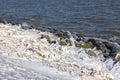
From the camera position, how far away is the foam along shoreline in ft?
28.4

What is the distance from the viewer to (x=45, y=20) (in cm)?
2002

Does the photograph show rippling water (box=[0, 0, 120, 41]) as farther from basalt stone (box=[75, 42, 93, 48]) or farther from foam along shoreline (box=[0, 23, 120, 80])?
foam along shoreline (box=[0, 23, 120, 80])

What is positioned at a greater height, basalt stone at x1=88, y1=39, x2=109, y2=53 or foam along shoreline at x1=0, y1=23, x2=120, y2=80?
basalt stone at x1=88, y1=39, x2=109, y2=53

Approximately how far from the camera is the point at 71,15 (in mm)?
21422

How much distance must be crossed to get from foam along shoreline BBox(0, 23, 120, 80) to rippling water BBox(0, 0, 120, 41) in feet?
11.4

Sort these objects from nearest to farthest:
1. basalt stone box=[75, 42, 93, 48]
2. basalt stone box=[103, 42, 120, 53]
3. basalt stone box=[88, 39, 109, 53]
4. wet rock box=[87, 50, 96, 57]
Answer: wet rock box=[87, 50, 96, 57]
basalt stone box=[103, 42, 120, 53]
basalt stone box=[88, 39, 109, 53]
basalt stone box=[75, 42, 93, 48]

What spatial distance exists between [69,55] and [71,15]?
36.1 feet

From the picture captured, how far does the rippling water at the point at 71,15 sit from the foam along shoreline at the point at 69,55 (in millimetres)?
Result: 3461

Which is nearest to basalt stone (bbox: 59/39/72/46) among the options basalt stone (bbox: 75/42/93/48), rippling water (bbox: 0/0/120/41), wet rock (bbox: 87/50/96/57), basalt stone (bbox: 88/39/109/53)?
basalt stone (bbox: 75/42/93/48)

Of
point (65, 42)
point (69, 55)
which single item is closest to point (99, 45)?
point (65, 42)

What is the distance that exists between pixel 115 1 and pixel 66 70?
19.6 metres

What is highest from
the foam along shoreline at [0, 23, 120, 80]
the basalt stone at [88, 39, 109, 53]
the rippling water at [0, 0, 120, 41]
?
the rippling water at [0, 0, 120, 41]

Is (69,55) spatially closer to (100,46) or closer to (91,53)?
(91,53)

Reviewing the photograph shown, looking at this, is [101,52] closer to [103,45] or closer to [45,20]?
[103,45]
